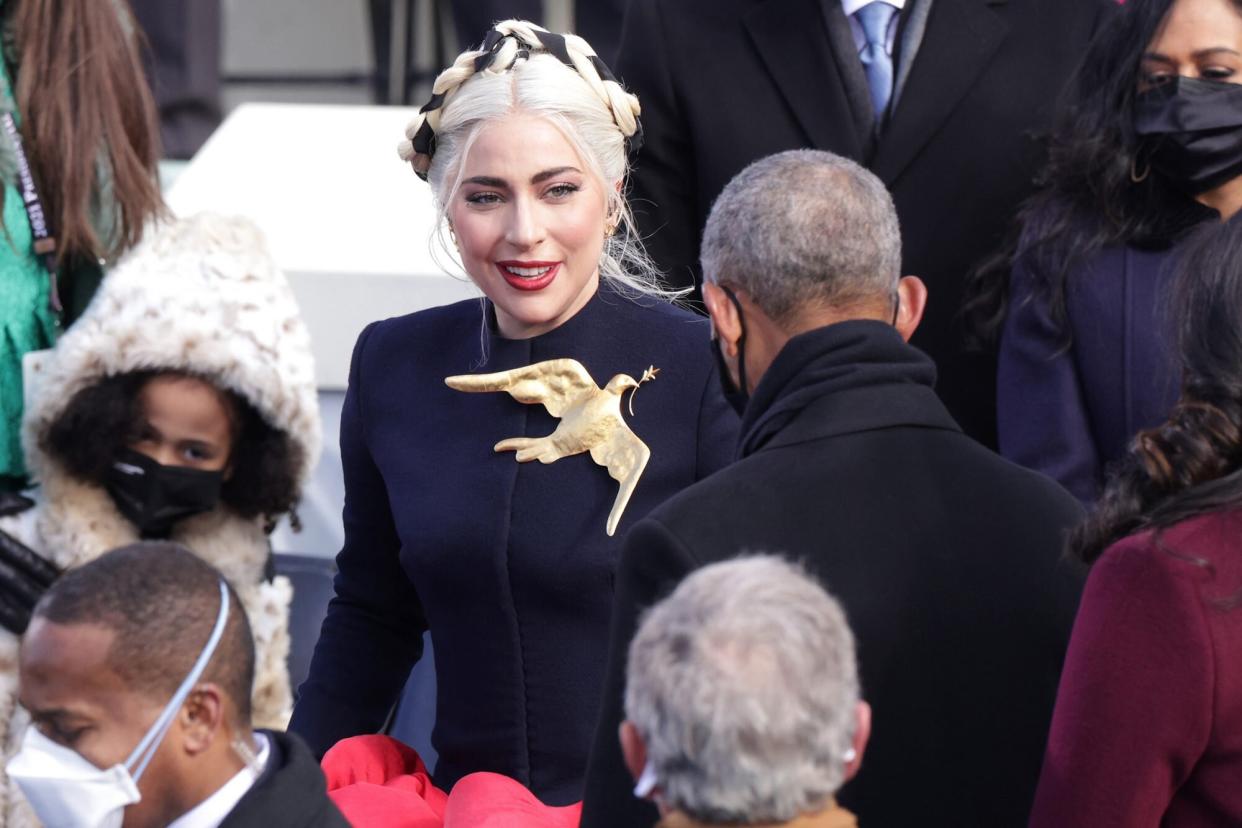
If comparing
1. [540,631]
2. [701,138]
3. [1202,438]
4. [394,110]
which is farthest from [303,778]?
[394,110]

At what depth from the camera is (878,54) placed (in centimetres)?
325

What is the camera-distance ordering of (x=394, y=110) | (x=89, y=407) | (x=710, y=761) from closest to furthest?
(x=710, y=761)
(x=89, y=407)
(x=394, y=110)

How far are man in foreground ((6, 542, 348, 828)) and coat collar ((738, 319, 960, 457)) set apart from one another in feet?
2.11

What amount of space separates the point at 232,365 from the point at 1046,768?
1.86 meters

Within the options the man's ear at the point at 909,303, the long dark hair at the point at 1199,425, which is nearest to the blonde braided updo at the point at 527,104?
the man's ear at the point at 909,303

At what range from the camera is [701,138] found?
3.27 m

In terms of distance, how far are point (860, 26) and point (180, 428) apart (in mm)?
1421

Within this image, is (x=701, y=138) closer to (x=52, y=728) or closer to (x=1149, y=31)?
(x=1149, y=31)

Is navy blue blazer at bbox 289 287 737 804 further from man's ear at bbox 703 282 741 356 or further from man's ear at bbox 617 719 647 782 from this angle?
man's ear at bbox 617 719 647 782

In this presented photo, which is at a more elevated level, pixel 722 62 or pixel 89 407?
pixel 722 62

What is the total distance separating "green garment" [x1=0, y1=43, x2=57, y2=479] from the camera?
2938 millimetres

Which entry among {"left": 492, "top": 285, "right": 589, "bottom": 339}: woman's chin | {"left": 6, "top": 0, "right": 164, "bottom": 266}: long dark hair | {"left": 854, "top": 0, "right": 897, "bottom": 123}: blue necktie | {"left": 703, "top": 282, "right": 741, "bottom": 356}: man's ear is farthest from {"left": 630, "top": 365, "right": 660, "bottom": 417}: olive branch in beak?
{"left": 6, "top": 0, "right": 164, "bottom": 266}: long dark hair

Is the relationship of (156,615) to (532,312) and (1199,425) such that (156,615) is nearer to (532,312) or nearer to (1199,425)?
(532,312)

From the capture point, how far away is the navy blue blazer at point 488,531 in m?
2.49
